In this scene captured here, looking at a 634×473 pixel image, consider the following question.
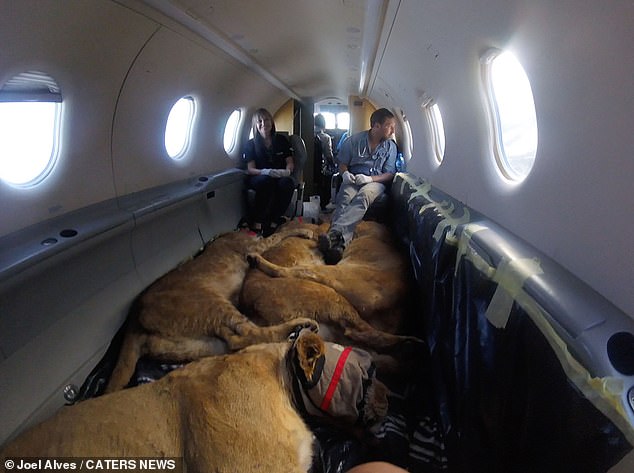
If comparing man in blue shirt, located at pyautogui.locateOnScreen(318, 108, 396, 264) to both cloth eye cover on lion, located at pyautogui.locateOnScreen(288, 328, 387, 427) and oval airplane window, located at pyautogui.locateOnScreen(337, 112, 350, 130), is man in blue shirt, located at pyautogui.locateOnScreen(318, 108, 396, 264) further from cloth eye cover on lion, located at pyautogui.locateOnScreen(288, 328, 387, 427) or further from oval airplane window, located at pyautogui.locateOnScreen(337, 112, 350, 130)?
oval airplane window, located at pyautogui.locateOnScreen(337, 112, 350, 130)

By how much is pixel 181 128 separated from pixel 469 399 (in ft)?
14.5

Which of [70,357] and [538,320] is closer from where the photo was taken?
[538,320]

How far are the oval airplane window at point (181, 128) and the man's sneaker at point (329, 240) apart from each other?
6.59 ft

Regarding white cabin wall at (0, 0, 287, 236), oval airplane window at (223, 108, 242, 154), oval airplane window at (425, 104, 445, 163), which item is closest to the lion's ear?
white cabin wall at (0, 0, 287, 236)

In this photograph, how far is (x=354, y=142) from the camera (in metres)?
6.12

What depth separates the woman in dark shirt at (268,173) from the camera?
6312 millimetres

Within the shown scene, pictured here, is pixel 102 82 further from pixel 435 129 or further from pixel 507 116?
pixel 435 129

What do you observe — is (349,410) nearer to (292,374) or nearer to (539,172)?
(292,374)

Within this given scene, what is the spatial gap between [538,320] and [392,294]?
172 cm

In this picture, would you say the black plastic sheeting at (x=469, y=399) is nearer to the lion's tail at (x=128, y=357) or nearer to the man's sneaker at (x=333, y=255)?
the lion's tail at (x=128, y=357)

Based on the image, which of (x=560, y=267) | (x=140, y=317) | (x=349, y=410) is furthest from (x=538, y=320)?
(x=140, y=317)

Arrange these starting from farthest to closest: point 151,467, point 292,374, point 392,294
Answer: point 392,294, point 292,374, point 151,467

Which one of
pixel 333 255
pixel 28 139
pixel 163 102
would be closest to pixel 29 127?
pixel 28 139

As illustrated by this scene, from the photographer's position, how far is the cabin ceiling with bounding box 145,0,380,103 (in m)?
2.75
